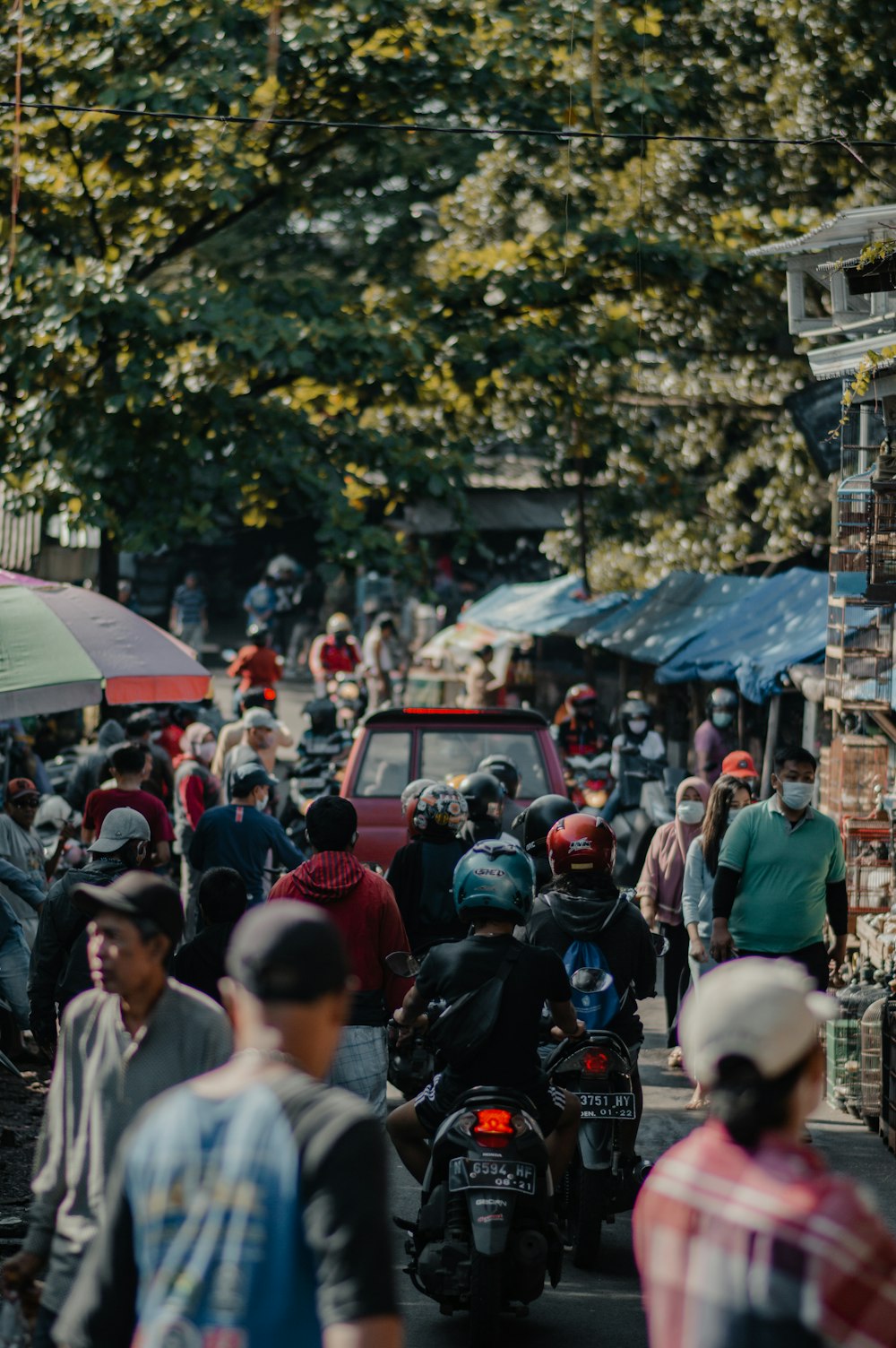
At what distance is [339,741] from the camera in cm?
1828

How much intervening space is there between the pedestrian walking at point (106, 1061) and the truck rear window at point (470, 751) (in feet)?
26.7

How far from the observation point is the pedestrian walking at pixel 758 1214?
9.25 feet

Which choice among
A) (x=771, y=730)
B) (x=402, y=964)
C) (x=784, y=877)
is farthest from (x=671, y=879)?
(x=771, y=730)

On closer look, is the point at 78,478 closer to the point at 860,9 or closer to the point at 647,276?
the point at 647,276

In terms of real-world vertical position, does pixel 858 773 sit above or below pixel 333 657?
below

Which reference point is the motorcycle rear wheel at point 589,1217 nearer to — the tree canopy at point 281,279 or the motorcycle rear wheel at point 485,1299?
the motorcycle rear wheel at point 485,1299

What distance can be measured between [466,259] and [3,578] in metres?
7.40

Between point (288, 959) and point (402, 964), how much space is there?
369 cm

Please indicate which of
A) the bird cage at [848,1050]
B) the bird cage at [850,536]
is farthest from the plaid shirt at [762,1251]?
the bird cage at [850,536]

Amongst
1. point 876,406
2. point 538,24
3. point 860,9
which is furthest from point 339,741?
point 860,9

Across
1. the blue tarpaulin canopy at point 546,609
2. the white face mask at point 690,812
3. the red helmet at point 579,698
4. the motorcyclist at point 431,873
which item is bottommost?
the motorcyclist at point 431,873

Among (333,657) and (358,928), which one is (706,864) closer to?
(358,928)

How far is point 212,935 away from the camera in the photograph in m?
6.79

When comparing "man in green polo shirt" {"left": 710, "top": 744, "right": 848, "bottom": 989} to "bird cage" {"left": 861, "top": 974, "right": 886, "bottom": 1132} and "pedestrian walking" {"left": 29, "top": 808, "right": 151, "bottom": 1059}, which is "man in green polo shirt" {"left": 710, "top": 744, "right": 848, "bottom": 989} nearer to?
"bird cage" {"left": 861, "top": 974, "right": 886, "bottom": 1132}
